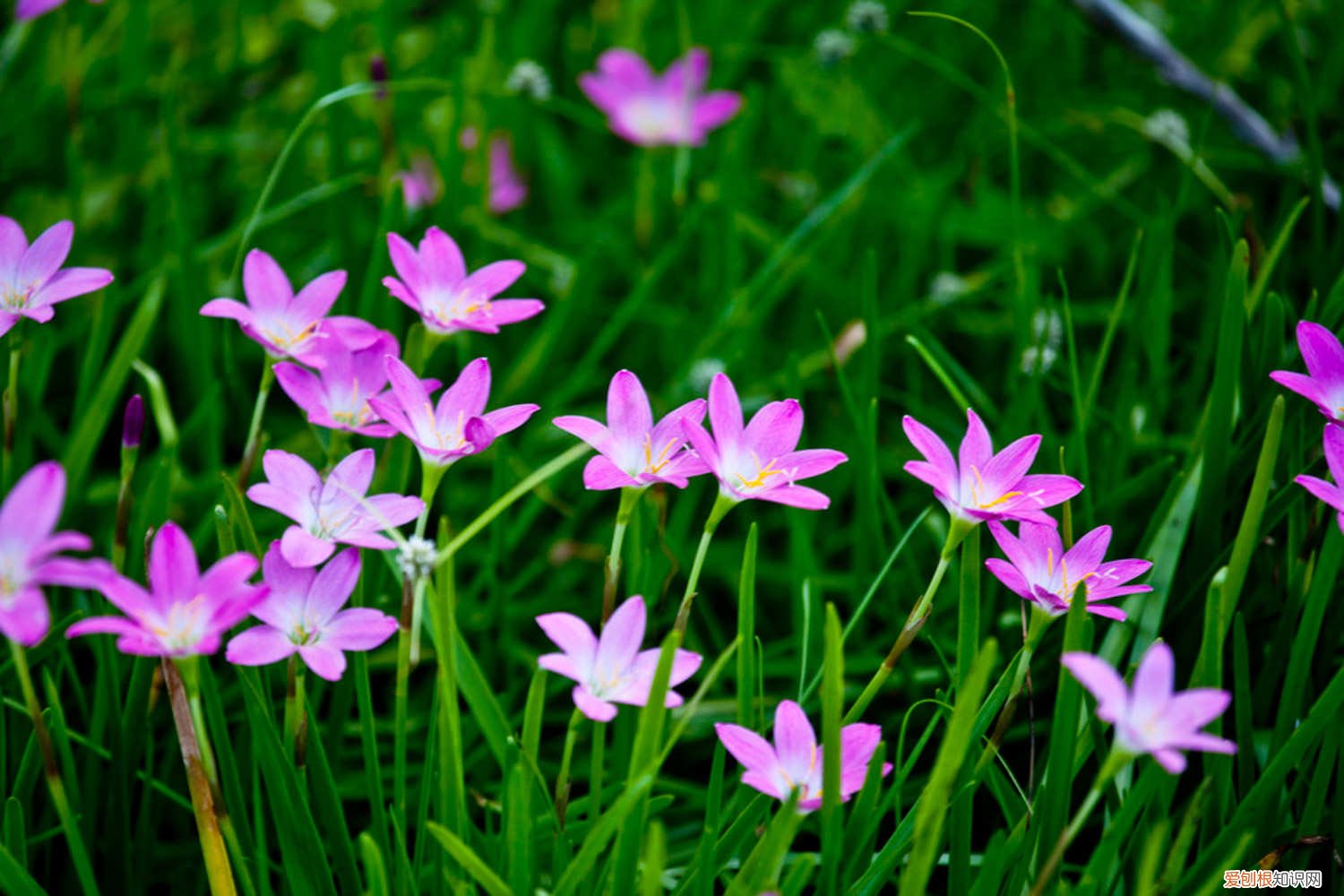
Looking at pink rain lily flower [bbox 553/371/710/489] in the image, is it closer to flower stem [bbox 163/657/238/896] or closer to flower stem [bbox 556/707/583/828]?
flower stem [bbox 556/707/583/828]

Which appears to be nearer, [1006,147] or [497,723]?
[497,723]

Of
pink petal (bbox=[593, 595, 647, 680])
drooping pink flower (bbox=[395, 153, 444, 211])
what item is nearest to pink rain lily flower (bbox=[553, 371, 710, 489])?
pink petal (bbox=[593, 595, 647, 680])

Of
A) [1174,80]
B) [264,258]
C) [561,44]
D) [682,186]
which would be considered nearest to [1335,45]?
[1174,80]

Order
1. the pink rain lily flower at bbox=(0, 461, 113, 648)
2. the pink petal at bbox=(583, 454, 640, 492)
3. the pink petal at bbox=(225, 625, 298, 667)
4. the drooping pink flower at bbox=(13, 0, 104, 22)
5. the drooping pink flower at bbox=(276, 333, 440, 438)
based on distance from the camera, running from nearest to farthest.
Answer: the pink rain lily flower at bbox=(0, 461, 113, 648), the pink petal at bbox=(225, 625, 298, 667), the pink petal at bbox=(583, 454, 640, 492), the drooping pink flower at bbox=(276, 333, 440, 438), the drooping pink flower at bbox=(13, 0, 104, 22)

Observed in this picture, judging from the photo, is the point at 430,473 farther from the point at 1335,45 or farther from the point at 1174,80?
the point at 1335,45

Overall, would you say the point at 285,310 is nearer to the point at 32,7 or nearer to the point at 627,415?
the point at 627,415

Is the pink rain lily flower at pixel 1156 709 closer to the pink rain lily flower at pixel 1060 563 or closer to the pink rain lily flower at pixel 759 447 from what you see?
the pink rain lily flower at pixel 1060 563
